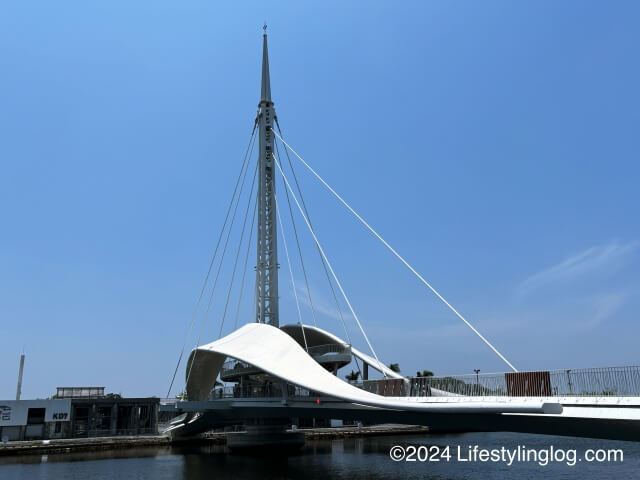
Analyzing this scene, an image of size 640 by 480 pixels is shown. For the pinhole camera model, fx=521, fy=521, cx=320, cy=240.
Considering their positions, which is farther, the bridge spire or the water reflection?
the bridge spire

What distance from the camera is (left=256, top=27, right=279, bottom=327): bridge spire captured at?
39250mm

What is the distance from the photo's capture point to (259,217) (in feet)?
135

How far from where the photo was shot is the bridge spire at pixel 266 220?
39.2m

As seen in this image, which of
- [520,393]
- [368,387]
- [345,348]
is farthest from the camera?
[345,348]

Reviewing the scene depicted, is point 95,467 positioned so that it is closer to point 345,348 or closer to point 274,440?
point 274,440

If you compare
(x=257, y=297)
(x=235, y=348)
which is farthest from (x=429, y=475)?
(x=257, y=297)

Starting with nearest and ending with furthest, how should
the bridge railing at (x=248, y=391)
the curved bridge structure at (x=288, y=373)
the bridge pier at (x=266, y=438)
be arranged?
the curved bridge structure at (x=288, y=373) < the bridge railing at (x=248, y=391) < the bridge pier at (x=266, y=438)

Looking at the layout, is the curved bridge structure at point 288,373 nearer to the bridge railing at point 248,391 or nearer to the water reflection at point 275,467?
the bridge railing at point 248,391

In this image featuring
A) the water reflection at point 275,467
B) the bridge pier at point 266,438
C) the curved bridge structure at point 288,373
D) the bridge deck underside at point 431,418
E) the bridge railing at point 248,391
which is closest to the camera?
the bridge deck underside at point 431,418

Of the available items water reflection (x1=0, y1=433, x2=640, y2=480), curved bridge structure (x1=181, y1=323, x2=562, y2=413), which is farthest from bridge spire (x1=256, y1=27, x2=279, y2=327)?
water reflection (x1=0, y1=433, x2=640, y2=480)

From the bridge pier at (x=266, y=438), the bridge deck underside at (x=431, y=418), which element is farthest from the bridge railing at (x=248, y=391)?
the bridge pier at (x=266, y=438)

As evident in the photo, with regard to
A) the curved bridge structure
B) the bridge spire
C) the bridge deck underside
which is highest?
the bridge spire

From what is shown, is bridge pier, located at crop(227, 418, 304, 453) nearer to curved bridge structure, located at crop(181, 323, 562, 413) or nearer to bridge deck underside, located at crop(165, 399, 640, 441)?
bridge deck underside, located at crop(165, 399, 640, 441)

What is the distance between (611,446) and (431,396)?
1145 inches
